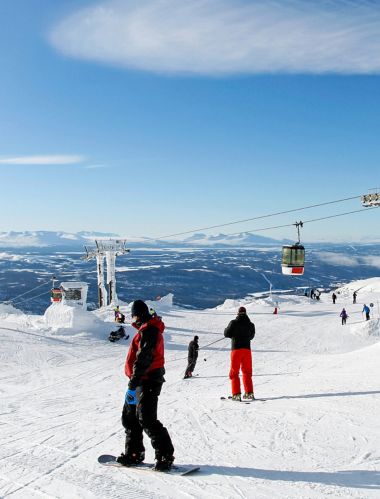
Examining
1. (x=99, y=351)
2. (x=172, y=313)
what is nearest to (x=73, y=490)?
(x=99, y=351)

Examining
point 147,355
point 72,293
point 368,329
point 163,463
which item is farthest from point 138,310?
point 72,293

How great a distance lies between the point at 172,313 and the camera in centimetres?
3434

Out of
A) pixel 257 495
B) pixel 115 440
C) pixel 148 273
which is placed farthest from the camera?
pixel 148 273

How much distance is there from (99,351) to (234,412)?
14.9 metres

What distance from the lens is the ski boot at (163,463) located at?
184 inches

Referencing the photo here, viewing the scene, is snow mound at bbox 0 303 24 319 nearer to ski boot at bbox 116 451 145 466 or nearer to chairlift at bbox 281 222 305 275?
chairlift at bbox 281 222 305 275

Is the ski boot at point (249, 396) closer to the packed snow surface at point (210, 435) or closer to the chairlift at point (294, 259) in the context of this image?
the packed snow surface at point (210, 435)

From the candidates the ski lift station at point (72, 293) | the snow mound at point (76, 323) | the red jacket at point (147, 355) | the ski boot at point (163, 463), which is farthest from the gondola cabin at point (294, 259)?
the ski lift station at point (72, 293)

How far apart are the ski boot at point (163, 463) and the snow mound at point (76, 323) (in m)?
20.6

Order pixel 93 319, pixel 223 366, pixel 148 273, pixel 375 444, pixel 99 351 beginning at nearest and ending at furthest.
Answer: pixel 375 444 < pixel 223 366 < pixel 99 351 < pixel 93 319 < pixel 148 273

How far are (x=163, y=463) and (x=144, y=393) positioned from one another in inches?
27.9

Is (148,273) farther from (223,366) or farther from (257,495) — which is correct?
(257,495)

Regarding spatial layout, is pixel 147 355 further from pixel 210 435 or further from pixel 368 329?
pixel 368 329

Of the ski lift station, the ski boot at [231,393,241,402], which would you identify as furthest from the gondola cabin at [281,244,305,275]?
the ski lift station
